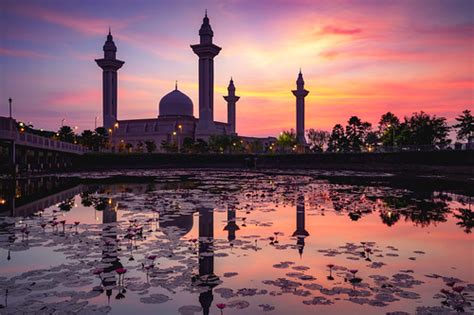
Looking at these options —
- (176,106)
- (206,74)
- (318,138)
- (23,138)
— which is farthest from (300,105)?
(23,138)

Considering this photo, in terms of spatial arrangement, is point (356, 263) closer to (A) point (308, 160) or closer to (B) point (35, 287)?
(B) point (35, 287)

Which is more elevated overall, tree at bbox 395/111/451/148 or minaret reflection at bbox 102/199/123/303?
tree at bbox 395/111/451/148

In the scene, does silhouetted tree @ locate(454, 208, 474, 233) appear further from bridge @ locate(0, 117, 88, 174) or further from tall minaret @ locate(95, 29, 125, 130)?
tall minaret @ locate(95, 29, 125, 130)

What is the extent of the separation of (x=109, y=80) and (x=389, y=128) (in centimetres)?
8546

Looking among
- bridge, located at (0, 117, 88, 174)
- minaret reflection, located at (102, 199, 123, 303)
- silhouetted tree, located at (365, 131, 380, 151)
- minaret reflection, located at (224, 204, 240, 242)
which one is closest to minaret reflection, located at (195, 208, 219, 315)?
minaret reflection, located at (224, 204, 240, 242)

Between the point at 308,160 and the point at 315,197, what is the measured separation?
63310 millimetres

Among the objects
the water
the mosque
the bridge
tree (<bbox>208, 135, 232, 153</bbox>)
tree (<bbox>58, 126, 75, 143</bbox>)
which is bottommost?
the water

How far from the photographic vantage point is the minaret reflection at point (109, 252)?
9.30 m

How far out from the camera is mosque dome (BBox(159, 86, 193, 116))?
137 metres

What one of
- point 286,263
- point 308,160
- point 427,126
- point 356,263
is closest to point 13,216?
point 286,263

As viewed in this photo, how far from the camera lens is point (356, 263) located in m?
10.9

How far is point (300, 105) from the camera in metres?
160

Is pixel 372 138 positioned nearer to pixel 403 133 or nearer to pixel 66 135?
pixel 403 133

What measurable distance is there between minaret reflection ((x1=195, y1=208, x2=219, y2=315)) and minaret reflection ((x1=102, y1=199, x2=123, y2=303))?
1884 millimetres
